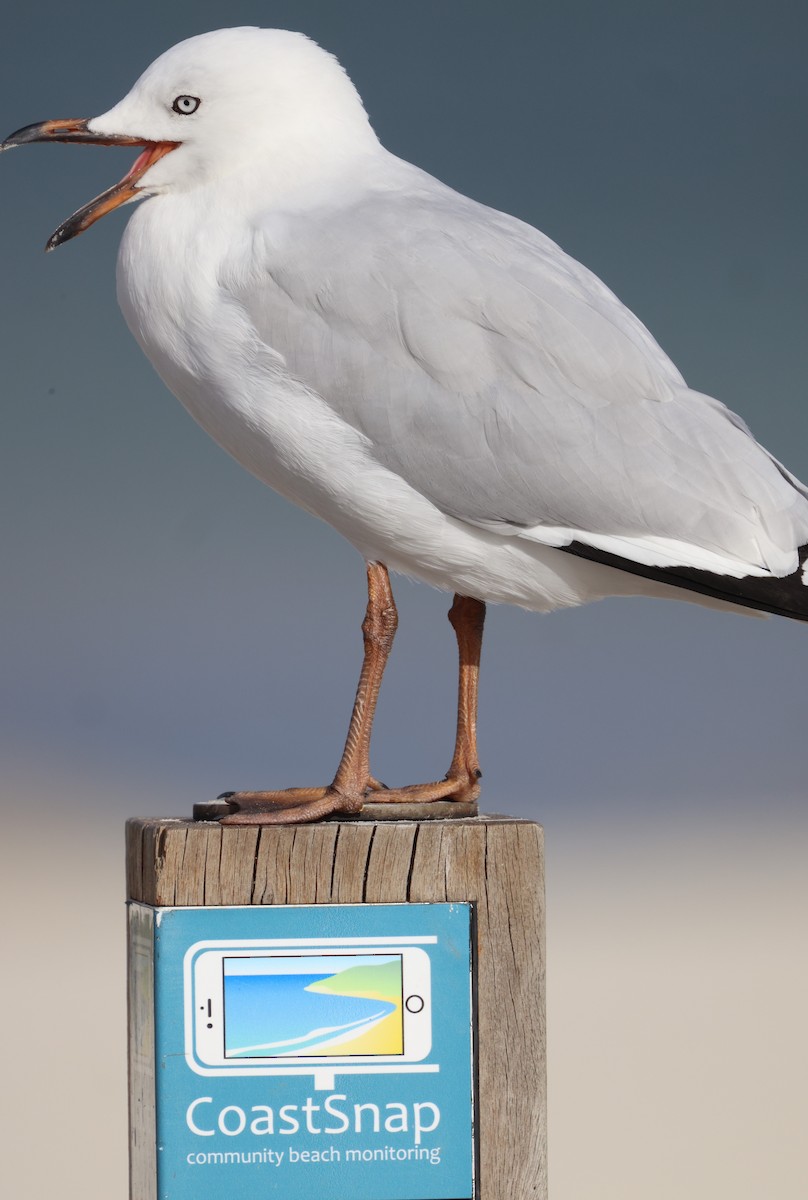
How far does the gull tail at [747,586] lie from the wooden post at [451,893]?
1.44ft

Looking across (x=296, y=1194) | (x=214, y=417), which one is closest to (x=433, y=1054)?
(x=296, y=1194)

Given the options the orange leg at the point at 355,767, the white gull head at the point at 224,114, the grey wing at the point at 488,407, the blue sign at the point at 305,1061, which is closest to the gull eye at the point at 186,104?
the white gull head at the point at 224,114

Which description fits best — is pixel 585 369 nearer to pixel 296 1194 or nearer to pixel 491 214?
pixel 491 214

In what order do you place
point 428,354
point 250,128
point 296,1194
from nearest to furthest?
point 296,1194, point 428,354, point 250,128

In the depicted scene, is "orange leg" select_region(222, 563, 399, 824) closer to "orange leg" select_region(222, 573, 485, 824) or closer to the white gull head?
"orange leg" select_region(222, 573, 485, 824)

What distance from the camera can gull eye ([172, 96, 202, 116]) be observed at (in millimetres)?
2611

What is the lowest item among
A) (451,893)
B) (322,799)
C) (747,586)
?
(451,893)

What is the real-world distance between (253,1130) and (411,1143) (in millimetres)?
226

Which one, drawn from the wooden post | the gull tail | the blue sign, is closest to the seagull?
the gull tail

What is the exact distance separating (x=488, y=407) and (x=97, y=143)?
83 cm

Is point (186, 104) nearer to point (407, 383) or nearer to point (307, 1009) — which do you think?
point (407, 383)

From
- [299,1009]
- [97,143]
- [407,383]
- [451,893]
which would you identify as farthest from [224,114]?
[299,1009]

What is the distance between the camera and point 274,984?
2.25 metres

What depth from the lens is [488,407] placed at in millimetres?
2473
